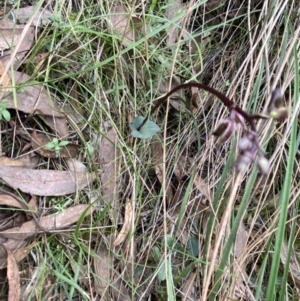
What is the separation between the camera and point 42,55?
1140 mm

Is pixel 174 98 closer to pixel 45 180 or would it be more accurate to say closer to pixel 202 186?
pixel 202 186

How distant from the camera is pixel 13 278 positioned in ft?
3.32

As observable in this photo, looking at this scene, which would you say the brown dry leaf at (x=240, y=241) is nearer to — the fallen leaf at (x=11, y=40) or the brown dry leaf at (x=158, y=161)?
the brown dry leaf at (x=158, y=161)

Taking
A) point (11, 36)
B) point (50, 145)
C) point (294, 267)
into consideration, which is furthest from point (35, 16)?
point (294, 267)

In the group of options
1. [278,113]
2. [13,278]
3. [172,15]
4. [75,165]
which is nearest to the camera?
[278,113]

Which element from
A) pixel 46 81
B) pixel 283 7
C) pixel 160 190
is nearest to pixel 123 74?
pixel 46 81

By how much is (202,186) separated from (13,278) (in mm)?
497

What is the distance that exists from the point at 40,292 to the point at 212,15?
86 centimetres

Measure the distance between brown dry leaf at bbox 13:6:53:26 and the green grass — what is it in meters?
0.02

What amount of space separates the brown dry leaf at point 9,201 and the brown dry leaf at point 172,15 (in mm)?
573

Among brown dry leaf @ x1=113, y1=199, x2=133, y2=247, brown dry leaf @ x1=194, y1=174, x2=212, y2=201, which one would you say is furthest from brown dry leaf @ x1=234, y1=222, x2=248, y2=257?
brown dry leaf @ x1=113, y1=199, x2=133, y2=247

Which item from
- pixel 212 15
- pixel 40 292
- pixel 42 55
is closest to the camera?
pixel 40 292

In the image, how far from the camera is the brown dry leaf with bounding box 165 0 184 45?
1.22 meters

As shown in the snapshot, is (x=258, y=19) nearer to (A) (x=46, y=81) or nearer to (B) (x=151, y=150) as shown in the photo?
(B) (x=151, y=150)
